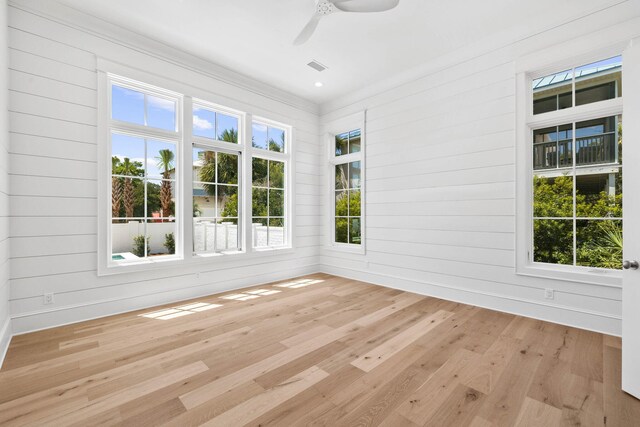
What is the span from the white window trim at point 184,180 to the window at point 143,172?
9 cm

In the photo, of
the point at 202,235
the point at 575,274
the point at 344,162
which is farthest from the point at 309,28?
the point at 575,274

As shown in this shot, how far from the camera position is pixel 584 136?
9.45 ft

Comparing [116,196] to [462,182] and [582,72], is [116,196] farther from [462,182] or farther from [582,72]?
[582,72]

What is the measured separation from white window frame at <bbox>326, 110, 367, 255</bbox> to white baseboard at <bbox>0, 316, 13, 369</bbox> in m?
4.01

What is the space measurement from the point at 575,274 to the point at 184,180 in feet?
14.6

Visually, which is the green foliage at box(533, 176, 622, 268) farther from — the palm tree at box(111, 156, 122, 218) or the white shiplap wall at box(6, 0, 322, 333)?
the palm tree at box(111, 156, 122, 218)

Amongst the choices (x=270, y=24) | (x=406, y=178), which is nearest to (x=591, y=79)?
(x=406, y=178)

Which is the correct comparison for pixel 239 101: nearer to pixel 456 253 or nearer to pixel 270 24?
pixel 270 24

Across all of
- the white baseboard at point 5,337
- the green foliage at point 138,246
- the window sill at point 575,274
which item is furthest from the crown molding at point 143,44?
the window sill at point 575,274

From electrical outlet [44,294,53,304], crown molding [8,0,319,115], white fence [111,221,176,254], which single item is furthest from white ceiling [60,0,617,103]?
electrical outlet [44,294,53,304]

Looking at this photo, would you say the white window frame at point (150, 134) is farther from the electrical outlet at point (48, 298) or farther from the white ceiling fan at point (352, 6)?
the white ceiling fan at point (352, 6)

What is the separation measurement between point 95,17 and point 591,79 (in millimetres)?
5106

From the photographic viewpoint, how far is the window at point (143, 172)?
3.28m

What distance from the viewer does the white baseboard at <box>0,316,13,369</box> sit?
2.21 meters
